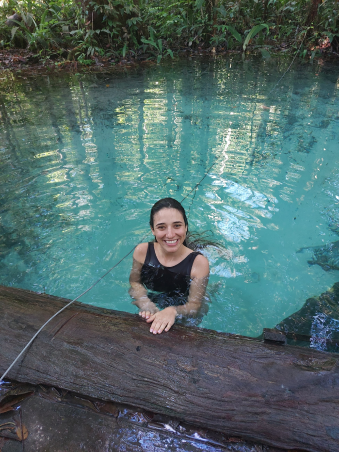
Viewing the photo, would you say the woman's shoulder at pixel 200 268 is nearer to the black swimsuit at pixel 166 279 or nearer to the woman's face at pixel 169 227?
the black swimsuit at pixel 166 279

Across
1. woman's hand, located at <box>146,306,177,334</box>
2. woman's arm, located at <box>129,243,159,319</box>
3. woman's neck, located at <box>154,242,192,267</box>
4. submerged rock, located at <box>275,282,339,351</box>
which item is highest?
woman's hand, located at <box>146,306,177,334</box>

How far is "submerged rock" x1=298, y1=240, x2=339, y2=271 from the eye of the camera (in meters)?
3.44

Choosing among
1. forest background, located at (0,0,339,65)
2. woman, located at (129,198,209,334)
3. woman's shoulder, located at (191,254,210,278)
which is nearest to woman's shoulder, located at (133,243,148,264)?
woman, located at (129,198,209,334)

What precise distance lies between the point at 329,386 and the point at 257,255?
2.16m

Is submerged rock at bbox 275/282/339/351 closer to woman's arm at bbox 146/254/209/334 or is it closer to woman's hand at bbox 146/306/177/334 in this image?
woman's arm at bbox 146/254/209/334

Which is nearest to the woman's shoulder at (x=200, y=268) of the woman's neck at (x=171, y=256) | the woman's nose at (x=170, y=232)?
the woman's neck at (x=171, y=256)

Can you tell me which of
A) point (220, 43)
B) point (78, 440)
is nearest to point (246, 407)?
point (78, 440)

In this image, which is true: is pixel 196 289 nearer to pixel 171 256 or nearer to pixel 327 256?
pixel 171 256

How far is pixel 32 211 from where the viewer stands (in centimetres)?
421

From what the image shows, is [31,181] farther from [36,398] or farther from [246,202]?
[36,398]

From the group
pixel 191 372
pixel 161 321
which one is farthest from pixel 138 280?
pixel 191 372

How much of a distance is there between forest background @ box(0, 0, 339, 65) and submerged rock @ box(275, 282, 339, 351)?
10623 millimetres

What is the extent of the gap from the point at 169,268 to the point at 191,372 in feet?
3.93

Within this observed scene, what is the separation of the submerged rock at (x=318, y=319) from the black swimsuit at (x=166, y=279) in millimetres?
985
